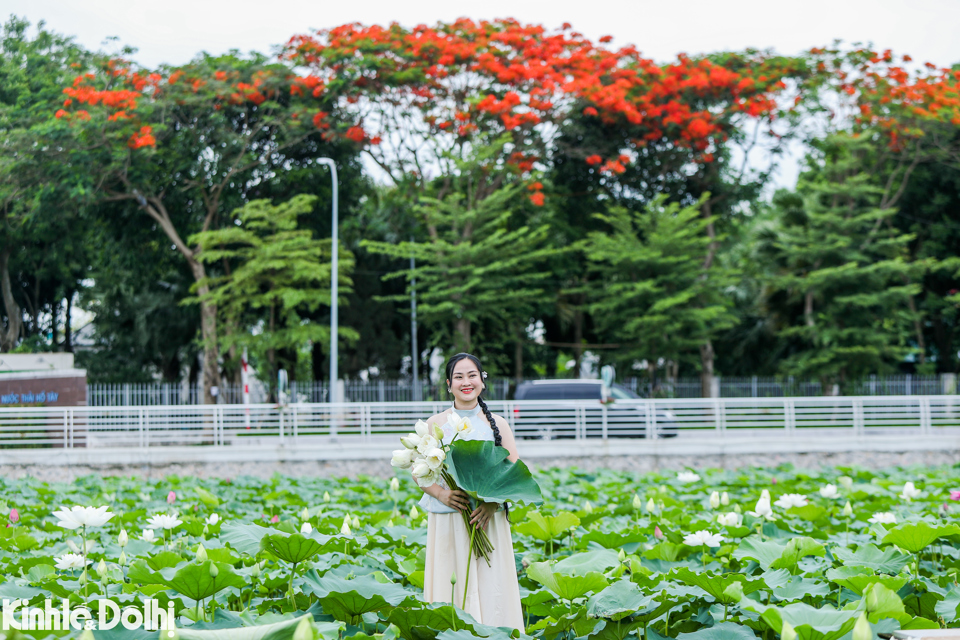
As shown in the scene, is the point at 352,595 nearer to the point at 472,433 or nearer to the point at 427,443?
the point at 427,443

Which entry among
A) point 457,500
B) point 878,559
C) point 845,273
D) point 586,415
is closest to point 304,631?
point 457,500

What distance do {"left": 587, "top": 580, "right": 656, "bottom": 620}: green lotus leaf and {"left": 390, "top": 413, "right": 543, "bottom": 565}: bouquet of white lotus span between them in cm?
50

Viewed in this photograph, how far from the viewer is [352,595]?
2.98 m

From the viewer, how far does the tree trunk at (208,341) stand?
64.4 feet

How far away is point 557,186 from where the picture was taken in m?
22.8

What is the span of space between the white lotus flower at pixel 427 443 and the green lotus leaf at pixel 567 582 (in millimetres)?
A: 648

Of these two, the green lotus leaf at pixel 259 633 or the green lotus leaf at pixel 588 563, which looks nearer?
the green lotus leaf at pixel 259 633

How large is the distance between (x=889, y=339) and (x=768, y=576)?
770 inches

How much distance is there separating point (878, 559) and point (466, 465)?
216 cm

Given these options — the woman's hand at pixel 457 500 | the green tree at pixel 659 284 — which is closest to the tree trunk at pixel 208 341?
the green tree at pixel 659 284

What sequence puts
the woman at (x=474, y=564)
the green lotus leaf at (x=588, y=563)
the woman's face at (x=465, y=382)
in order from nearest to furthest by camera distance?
the woman at (x=474, y=564), the green lotus leaf at (x=588, y=563), the woman's face at (x=465, y=382)

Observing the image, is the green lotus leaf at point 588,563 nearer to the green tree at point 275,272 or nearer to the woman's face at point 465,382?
the woman's face at point 465,382

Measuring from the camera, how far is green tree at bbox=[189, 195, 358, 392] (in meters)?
18.2

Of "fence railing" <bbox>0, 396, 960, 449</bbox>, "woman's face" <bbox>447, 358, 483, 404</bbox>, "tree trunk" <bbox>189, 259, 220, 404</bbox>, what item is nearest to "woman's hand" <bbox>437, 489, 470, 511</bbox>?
"woman's face" <bbox>447, 358, 483, 404</bbox>
